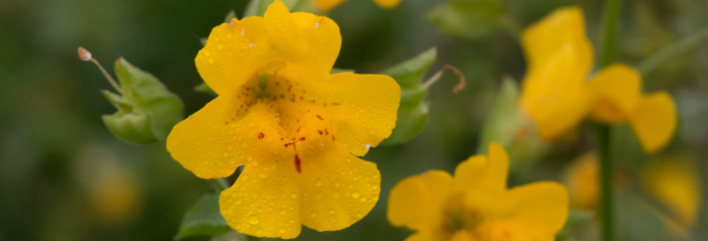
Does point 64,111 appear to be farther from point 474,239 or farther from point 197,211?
point 474,239

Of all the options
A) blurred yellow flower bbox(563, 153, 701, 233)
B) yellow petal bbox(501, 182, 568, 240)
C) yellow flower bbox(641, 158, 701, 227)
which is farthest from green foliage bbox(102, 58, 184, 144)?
yellow flower bbox(641, 158, 701, 227)

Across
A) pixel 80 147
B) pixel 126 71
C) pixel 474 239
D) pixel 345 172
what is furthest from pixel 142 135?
pixel 80 147

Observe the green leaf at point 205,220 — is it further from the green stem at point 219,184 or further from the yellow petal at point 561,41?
the yellow petal at point 561,41

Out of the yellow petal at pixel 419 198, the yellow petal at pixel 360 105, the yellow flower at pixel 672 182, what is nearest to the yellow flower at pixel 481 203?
the yellow petal at pixel 419 198

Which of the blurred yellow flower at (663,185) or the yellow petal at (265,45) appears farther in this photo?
the blurred yellow flower at (663,185)

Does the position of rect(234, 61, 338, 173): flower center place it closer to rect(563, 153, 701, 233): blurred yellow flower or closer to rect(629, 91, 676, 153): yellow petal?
rect(629, 91, 676, 153): yellow petal

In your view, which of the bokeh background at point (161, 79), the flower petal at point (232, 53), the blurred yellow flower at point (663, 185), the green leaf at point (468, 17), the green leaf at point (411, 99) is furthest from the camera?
the bokeh background at point (161, 79)
